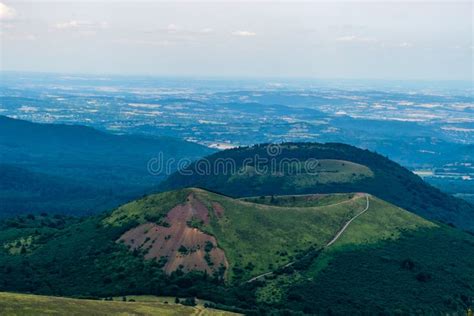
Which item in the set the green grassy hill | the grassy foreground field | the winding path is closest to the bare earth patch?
the green grassy hill

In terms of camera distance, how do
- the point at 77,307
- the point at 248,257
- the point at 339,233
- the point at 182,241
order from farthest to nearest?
1. the point at 339,233
2. the point at 182,241
3. the point at 248,257
4. the point at 77,307

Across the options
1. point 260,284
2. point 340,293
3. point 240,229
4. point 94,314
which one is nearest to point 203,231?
point 240,229

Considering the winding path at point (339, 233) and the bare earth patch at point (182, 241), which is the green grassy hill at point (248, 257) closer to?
the bare earth patch at point (182, 241)

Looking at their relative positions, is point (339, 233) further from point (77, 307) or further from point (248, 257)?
point (77, 307)

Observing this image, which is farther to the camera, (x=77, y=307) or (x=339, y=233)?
(x=339, y=233)

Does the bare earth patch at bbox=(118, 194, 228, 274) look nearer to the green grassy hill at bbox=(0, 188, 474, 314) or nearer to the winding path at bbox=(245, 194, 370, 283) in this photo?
the green grassy hill at bbox=(0, 188, 474, 314)

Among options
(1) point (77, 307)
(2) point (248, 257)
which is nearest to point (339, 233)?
(2) point (248, 257)

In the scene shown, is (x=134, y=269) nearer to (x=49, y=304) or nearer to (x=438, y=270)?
(x=49, y=304)

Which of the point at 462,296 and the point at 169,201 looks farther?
the point at 169,201
